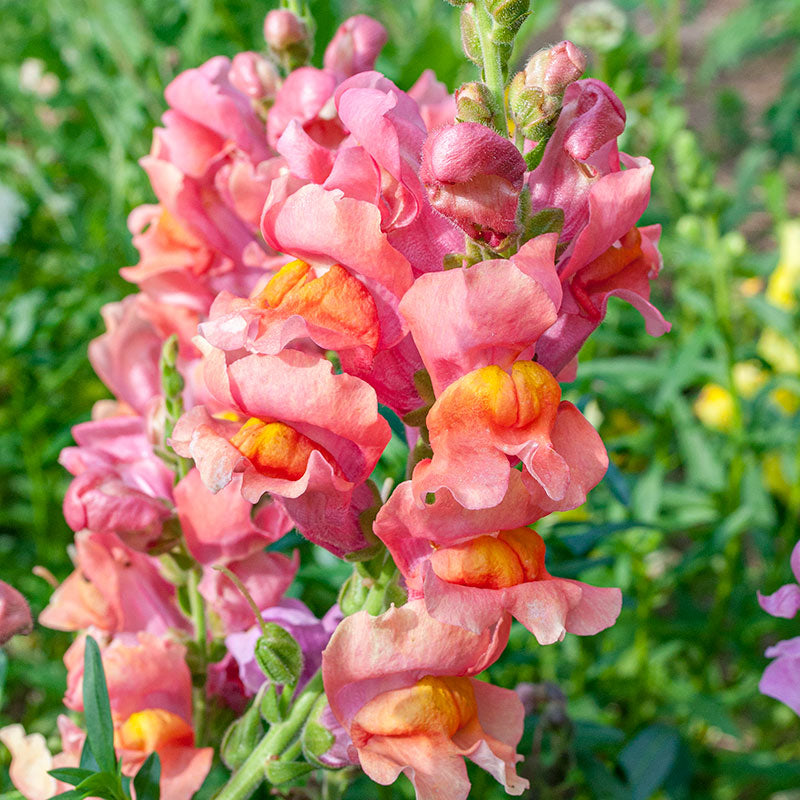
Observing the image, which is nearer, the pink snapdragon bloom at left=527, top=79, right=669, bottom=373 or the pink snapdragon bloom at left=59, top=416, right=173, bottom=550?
the pink snapdragon bloom at left=527, top=79, right=669, bottom=373

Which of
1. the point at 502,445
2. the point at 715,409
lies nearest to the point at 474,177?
the point at 502,445

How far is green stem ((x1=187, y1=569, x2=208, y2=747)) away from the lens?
101cm

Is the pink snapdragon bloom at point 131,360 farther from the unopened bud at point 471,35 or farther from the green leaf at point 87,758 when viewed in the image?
the unopened bud at point 471,35

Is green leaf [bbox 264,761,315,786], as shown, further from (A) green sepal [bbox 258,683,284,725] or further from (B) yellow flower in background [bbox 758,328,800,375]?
(B) yellow flower in background [bbox 758,328,800,375]

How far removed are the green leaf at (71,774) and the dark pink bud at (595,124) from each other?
0.67 m

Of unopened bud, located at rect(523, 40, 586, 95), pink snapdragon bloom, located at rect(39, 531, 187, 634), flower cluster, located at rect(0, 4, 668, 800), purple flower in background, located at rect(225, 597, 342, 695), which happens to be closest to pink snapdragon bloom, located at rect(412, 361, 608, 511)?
flower cluster, located at rect(0, 4, 668, 800)

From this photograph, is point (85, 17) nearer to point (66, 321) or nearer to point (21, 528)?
point (66, 321)

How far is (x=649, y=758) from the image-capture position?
148 cm

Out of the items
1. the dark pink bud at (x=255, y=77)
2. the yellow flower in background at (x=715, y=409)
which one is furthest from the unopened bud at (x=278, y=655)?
the yellow flower in background at (x=715, y=409)

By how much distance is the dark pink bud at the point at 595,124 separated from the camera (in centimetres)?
77

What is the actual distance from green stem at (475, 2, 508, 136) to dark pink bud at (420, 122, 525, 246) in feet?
0.16

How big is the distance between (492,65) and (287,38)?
51 cm

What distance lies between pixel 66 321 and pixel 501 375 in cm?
189

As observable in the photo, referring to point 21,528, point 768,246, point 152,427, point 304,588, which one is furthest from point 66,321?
point 768,246
